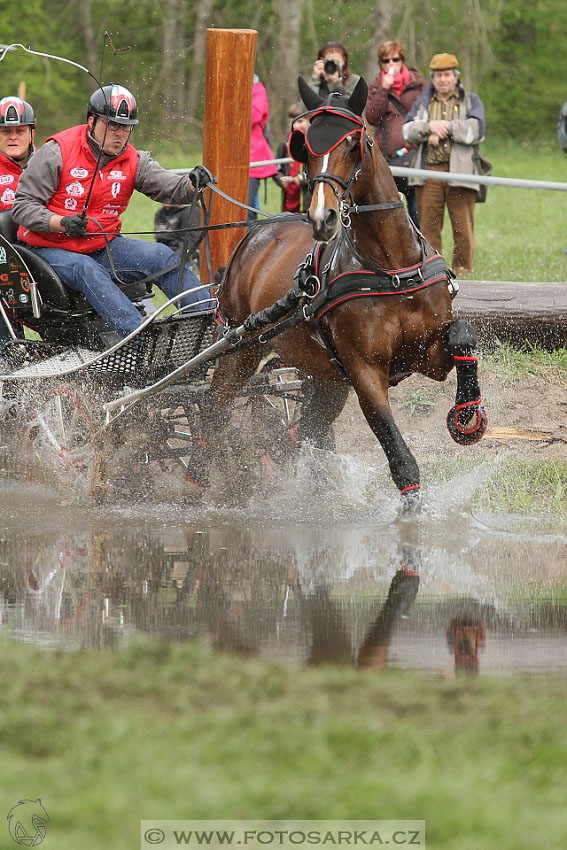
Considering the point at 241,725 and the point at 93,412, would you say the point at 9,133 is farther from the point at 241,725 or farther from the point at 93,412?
the point at 241,725

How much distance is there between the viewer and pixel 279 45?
20.5 m

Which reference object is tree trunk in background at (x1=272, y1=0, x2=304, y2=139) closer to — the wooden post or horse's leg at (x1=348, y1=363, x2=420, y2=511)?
the wooden post

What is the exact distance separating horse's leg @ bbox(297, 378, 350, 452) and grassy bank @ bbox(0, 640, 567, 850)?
3.56 m

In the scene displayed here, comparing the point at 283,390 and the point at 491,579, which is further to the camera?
the point at 283,390

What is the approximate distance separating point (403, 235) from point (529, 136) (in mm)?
30872

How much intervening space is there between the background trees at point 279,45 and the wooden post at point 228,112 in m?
0.17

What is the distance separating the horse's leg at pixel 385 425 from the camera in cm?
635

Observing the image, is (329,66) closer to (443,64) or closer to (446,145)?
(443,64)

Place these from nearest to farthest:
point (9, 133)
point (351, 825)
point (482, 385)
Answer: point (351, 825)
point (9, 133)
point (482, 385)

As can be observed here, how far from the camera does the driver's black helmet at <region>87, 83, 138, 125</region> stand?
704 cm

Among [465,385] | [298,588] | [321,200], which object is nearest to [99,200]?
[321,200]

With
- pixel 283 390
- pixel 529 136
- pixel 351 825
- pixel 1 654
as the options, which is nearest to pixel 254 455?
pixel 283 390

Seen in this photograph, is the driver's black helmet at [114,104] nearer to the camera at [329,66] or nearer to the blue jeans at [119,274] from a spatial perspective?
the blue jeans at [119,274]

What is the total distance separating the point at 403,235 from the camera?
615 centimetres
